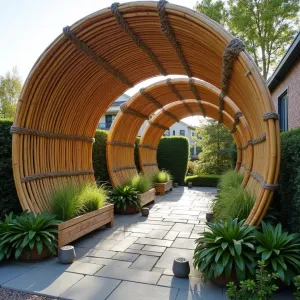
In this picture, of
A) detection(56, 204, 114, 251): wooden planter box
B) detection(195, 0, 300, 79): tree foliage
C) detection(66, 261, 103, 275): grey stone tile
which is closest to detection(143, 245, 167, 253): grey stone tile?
detection(66, 261, 103, 275): grey stone tile

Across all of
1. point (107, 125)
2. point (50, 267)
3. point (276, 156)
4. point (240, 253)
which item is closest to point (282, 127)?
point (276, 156)

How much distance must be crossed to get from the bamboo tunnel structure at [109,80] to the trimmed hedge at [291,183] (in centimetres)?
32

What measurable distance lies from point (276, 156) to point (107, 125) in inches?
1075

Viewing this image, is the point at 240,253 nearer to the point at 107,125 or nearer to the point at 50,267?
the point at 50,267

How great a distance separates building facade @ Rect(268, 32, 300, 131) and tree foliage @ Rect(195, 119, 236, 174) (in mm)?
8711

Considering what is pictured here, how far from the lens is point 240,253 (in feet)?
9.52

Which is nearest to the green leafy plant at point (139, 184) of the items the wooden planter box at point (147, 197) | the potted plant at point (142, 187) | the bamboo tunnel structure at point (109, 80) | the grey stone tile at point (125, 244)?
the potted plant at point (142, 187)

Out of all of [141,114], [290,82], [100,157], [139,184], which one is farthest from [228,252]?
[141,114]

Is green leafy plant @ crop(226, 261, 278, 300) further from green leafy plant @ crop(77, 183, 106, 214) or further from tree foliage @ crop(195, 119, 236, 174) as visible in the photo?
tree foliage @ crop(195, 119, 236, 174)

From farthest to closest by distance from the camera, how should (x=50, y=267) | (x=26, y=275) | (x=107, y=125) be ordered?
(x=107, y=125)
(x=50, y=267)
(x=26, y=275)

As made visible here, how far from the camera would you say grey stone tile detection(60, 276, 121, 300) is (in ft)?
9.41

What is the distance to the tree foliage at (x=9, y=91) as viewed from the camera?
77.5 feet

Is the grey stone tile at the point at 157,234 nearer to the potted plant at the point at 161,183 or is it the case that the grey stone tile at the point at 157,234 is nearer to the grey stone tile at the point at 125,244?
the grey stone tile at the point at 125,244

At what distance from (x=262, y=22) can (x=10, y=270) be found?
17.5 metres
